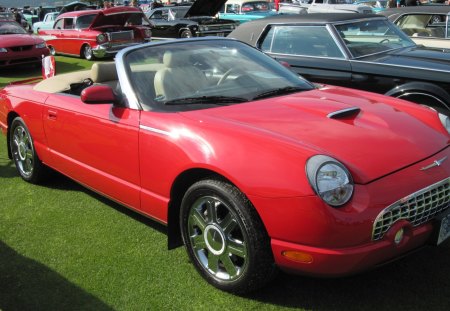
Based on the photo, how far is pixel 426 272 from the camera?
2.95 meters

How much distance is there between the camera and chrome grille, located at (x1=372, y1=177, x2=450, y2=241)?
2.35 m

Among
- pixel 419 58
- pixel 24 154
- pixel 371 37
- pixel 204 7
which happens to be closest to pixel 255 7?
pixel 204 7

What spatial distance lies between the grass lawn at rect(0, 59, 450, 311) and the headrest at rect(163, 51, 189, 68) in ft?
4.19

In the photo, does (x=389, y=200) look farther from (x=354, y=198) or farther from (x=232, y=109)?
(x=232, y=109)

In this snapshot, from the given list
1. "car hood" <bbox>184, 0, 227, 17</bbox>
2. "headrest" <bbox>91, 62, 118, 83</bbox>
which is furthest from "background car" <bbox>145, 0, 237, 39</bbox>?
"headrest" <bbox>91, 62, 118, 83</bbox>

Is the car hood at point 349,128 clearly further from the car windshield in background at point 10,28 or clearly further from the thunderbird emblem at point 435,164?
the car windshield in background at point 10,28

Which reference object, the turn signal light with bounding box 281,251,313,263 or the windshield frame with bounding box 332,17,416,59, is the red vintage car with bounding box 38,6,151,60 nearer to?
the windshield frame with bounding box 332,17,416,59

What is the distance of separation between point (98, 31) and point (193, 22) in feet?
11.7

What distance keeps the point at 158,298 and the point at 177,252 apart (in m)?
0.56

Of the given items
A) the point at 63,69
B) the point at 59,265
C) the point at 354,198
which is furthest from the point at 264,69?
the point at 63,69

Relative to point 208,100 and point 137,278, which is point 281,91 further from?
point 137,278

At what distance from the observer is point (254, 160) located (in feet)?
8.23

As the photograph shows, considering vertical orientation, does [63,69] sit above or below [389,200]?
below

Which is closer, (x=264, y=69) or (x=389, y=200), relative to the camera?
(x=389, y=200)
